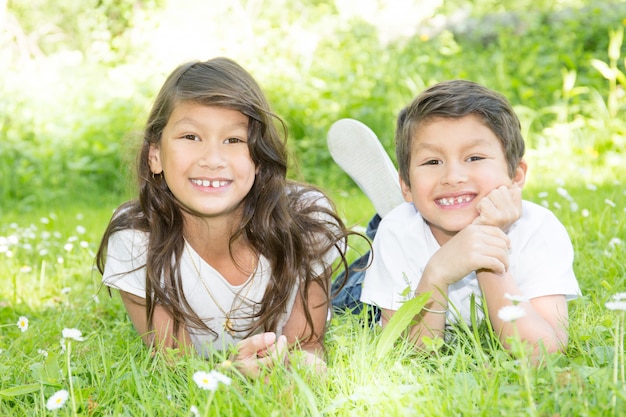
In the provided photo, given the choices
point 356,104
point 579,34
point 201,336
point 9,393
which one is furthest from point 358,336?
point 579,34

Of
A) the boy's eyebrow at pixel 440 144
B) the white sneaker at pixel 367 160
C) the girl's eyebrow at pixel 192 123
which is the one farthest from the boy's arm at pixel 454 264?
the white sneaker at pixel 367 160

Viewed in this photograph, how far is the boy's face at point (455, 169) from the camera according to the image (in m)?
2.28

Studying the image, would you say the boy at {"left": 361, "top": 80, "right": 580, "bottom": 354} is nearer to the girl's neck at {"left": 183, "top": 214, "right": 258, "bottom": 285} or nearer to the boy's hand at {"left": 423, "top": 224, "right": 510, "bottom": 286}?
the boy's hand at {"left": 423, "top": 224, "right": 510, "bottom": 286}

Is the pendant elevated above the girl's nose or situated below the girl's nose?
below

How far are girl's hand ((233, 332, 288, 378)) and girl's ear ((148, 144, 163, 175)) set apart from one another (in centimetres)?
79

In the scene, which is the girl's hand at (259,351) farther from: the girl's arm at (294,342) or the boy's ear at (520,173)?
the boy's ear at (520,173)

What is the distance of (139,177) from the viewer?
2619 mm

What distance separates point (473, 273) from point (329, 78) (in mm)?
5380

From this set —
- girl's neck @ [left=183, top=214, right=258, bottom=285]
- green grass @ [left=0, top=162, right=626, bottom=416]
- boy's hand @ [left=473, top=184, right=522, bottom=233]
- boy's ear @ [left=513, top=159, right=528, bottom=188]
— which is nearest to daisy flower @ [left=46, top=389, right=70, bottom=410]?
green grass @ [left=0, top=162, right=626, bottom=416]

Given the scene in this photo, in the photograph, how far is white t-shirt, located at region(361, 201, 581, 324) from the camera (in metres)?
2.22

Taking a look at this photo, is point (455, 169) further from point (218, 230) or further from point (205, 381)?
point (205, 381)

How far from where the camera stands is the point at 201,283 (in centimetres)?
259

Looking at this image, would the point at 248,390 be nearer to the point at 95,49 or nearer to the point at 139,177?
the point at 139,177

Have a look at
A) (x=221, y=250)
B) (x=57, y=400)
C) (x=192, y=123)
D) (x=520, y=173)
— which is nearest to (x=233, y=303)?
(x=221, y=250)
